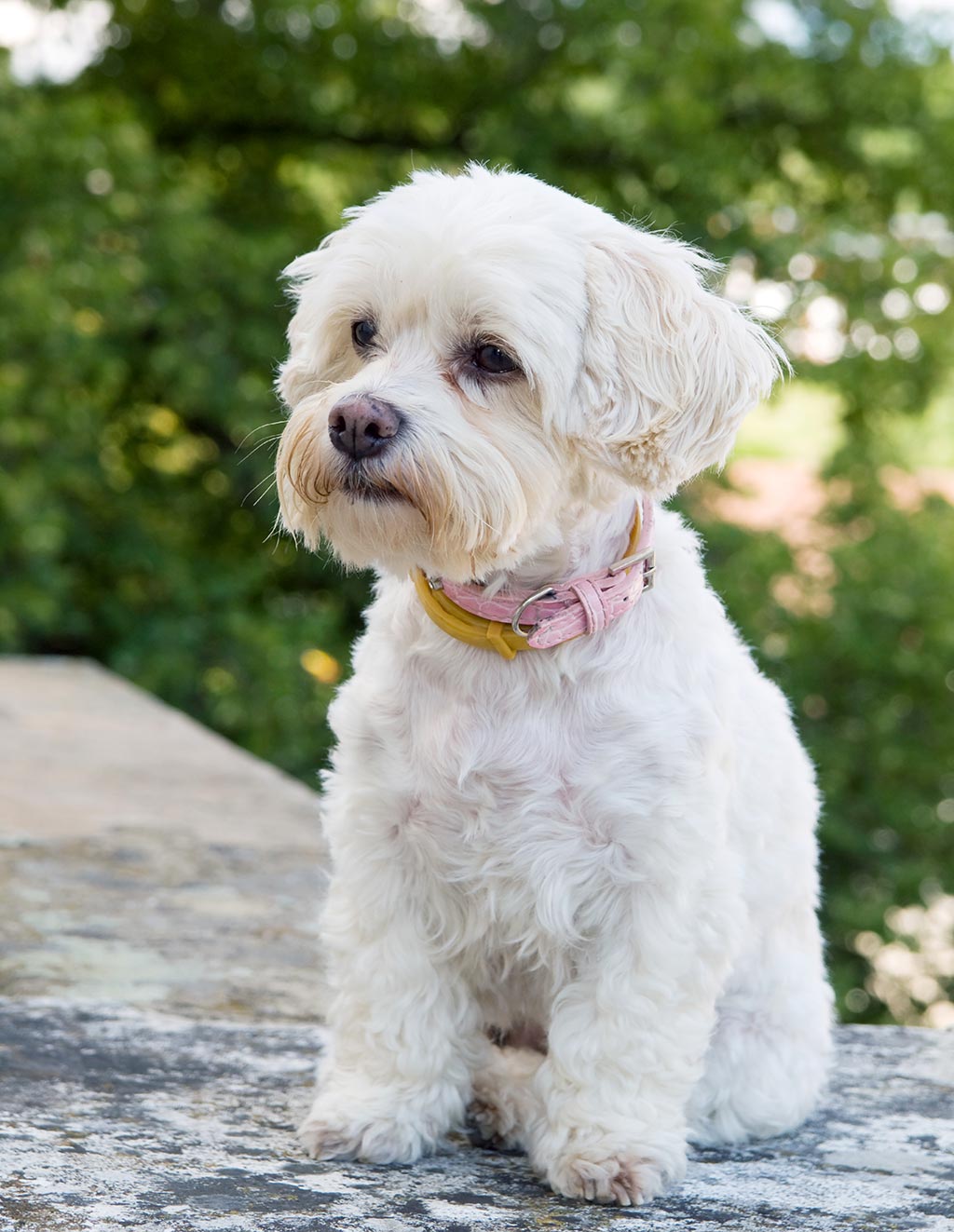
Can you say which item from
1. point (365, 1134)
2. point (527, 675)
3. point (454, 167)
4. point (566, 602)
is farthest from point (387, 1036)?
point (454, 167)

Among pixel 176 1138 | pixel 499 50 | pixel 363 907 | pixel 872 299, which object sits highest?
pixel 499 50

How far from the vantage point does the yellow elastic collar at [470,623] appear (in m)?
2.52

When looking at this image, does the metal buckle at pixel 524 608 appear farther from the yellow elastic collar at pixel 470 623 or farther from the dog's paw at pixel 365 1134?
the dog's paw at pixel 365 1134

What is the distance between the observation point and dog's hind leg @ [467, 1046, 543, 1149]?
2.73 m

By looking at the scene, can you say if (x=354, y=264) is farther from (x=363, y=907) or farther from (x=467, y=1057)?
(x=467, y=1057)

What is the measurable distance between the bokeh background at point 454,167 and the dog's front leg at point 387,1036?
518 cm

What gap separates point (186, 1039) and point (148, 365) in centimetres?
596

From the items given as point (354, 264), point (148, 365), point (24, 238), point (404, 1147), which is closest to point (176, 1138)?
point (404, 1147)

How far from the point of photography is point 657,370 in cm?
256

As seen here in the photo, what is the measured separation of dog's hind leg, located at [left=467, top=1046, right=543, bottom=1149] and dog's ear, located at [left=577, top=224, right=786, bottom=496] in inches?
40.1

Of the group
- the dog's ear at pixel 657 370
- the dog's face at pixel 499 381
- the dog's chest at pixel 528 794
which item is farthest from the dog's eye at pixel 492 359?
the dog's chest at pixel 528 794

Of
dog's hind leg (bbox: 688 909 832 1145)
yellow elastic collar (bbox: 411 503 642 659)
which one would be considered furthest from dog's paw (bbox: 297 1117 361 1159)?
yellow elastic collar (bbox: 411 503 642 659)

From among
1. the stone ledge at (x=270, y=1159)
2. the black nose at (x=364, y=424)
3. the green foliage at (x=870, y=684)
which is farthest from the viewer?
the green foliage at (x=870, y=684)

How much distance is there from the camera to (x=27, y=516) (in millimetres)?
7316
